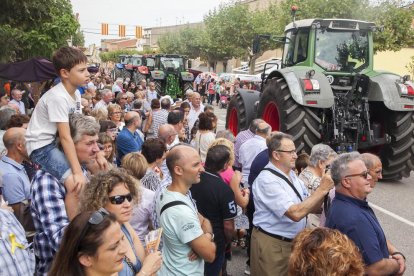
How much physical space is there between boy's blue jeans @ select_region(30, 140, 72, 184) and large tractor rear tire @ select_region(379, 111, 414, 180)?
7.02 m

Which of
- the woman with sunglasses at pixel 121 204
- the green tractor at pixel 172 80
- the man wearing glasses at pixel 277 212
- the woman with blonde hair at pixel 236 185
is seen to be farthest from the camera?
the green tractor at pixel 172 80

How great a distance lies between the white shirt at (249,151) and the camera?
5766mm

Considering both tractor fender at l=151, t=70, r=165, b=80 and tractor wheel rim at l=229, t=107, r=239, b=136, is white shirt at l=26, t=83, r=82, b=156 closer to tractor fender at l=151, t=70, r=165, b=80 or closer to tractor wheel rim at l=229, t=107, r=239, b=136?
tractor wheel rim at l=229, t=107, r=239, b=136

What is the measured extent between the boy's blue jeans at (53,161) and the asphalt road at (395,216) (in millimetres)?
2891

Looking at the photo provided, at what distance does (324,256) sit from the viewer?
236 centimetres

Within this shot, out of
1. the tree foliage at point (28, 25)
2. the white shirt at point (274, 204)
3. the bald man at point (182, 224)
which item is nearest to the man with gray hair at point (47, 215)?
the bald man at point (182, 224)

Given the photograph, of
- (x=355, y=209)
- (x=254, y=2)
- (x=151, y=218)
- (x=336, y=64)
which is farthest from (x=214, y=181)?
(x=254, y=2)

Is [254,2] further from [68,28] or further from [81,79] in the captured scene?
[81,79]

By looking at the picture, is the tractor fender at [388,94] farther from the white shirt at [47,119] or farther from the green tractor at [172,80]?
the green tractor at [172,80]

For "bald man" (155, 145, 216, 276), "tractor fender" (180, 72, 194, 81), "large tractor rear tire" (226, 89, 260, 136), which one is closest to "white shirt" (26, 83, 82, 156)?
"bald man" (155, 145, 216, 276)

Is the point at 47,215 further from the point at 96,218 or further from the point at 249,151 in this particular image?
the point at 249,151

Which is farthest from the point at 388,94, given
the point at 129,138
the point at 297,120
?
the point at 129,138

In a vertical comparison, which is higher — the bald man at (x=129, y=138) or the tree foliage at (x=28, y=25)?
the tree foliage at (x=28, y=25)

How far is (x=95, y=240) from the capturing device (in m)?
2.22
